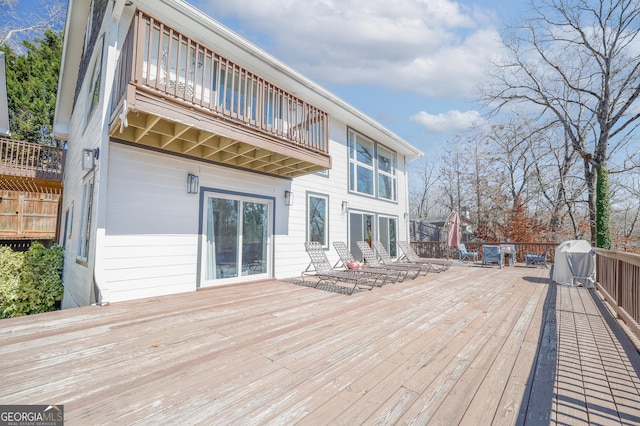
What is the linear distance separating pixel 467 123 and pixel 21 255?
67.6 feet

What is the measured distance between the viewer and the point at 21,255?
6.09 meters

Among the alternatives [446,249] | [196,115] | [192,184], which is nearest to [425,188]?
[446,249]

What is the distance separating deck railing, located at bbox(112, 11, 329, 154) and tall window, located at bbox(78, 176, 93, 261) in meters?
1.85

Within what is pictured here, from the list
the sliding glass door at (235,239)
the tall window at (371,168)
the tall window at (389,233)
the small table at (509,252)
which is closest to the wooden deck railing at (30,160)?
the sliding glass door at (235,239)

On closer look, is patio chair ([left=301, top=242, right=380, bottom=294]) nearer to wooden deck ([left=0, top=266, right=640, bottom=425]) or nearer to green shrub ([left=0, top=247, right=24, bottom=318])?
wooden deck ([left=0, top=266, right=640, bottom=425])

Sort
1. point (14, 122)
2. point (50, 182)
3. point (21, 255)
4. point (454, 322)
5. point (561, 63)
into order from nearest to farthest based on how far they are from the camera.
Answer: point (454, 322) < point (21, 255) < point (50, 182) < point (561, 63) < point (14, 122)

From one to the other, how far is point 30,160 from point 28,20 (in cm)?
1426

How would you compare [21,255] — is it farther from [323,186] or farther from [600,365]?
[600,365]

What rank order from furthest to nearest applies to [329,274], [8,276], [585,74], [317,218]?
[585,74], [317,218], [329,274], [8,276]

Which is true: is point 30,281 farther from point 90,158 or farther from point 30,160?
point 30,160

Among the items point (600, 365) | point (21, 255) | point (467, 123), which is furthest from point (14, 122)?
point (467, 123)

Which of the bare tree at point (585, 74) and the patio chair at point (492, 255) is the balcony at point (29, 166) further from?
the bare tree at point (585, 74)

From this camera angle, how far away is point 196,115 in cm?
426

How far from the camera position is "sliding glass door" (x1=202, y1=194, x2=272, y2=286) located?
5695mm
